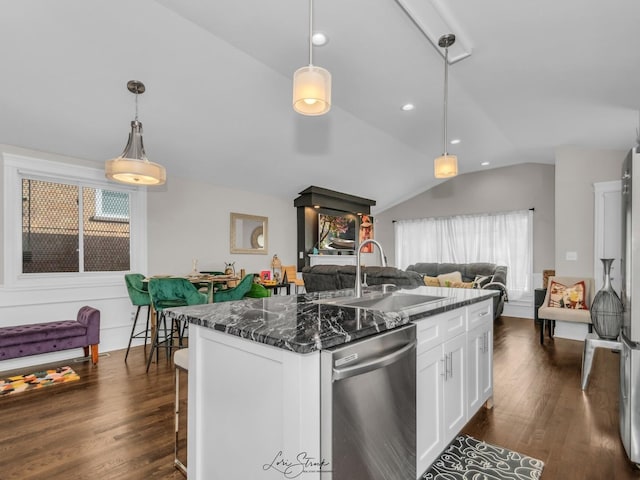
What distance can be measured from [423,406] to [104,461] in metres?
1.86

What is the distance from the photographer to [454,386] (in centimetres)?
203

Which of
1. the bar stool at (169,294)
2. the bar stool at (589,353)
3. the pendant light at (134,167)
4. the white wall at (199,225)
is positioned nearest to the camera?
the pendant light at (134,167)

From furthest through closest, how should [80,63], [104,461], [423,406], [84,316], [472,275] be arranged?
[472,275] → [84,316] → [80,63] → [104,461] → [423,406]

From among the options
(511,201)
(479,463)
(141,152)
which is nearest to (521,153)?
(511,201)

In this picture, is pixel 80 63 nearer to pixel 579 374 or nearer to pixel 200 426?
pixel 200 426

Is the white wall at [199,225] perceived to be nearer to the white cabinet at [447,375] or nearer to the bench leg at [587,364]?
the white cabinet at [447,375]

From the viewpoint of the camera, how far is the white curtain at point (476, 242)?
6.74 m

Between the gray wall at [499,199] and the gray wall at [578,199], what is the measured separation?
1.60 meters

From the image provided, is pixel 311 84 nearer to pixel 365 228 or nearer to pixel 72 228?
pixel 72 228

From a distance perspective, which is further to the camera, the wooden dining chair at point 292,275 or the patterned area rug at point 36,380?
the wooden dining chair at point 292,275

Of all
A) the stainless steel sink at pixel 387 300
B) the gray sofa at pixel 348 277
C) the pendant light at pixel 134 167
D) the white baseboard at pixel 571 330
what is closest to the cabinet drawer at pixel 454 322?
the stainless steel sink at pixel 387 300

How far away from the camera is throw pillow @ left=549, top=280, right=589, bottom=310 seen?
4.60 meters

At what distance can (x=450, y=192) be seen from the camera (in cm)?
777

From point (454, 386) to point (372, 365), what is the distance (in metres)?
1.02
